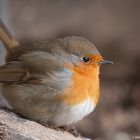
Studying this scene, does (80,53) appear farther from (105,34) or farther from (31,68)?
(105,34)

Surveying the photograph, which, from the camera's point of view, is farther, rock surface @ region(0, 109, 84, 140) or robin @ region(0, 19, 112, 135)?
robin @ region(0, 19, 112, 135)

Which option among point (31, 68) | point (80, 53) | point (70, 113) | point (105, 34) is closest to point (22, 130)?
point (70, 113)

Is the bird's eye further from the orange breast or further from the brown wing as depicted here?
the brown wing

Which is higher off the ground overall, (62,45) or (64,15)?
(62,45)

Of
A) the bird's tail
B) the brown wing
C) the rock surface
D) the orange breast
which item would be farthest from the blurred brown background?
the rock surface

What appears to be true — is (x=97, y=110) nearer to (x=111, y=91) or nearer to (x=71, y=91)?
(x=111, y=91)

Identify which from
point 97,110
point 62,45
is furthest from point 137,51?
point 62,45

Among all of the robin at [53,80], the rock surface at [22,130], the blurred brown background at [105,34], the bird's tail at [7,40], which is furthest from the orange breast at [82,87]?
the blurred brown background at [105,34]
